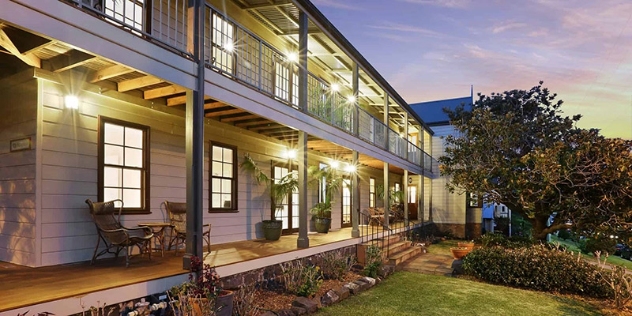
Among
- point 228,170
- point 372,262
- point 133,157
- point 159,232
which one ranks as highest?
point 133,157

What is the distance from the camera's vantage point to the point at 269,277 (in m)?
7.18

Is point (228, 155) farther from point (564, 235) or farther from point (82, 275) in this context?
point (564, 235)

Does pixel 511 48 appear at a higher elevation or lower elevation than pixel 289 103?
higher

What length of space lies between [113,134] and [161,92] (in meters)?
1.08

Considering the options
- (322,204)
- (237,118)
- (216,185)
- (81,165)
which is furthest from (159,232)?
(322,204)

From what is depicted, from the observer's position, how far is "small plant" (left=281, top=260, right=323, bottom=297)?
6.93m

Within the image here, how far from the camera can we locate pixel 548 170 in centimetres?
1023

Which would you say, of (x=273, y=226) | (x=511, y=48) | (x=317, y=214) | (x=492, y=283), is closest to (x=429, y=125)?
(x=511, y=48)

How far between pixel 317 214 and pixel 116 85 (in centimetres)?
744

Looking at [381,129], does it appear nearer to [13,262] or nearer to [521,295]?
[521,295]

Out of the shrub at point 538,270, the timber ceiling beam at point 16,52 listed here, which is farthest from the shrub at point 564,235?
A: the timber ceiling beam at point 16,52

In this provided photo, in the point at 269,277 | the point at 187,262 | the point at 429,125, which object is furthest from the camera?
the point at 429,125

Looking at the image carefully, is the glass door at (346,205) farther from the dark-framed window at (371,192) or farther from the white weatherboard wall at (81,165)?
the white weatherboard wall at (81,165)

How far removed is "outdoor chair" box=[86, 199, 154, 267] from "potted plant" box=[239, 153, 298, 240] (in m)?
3.47
